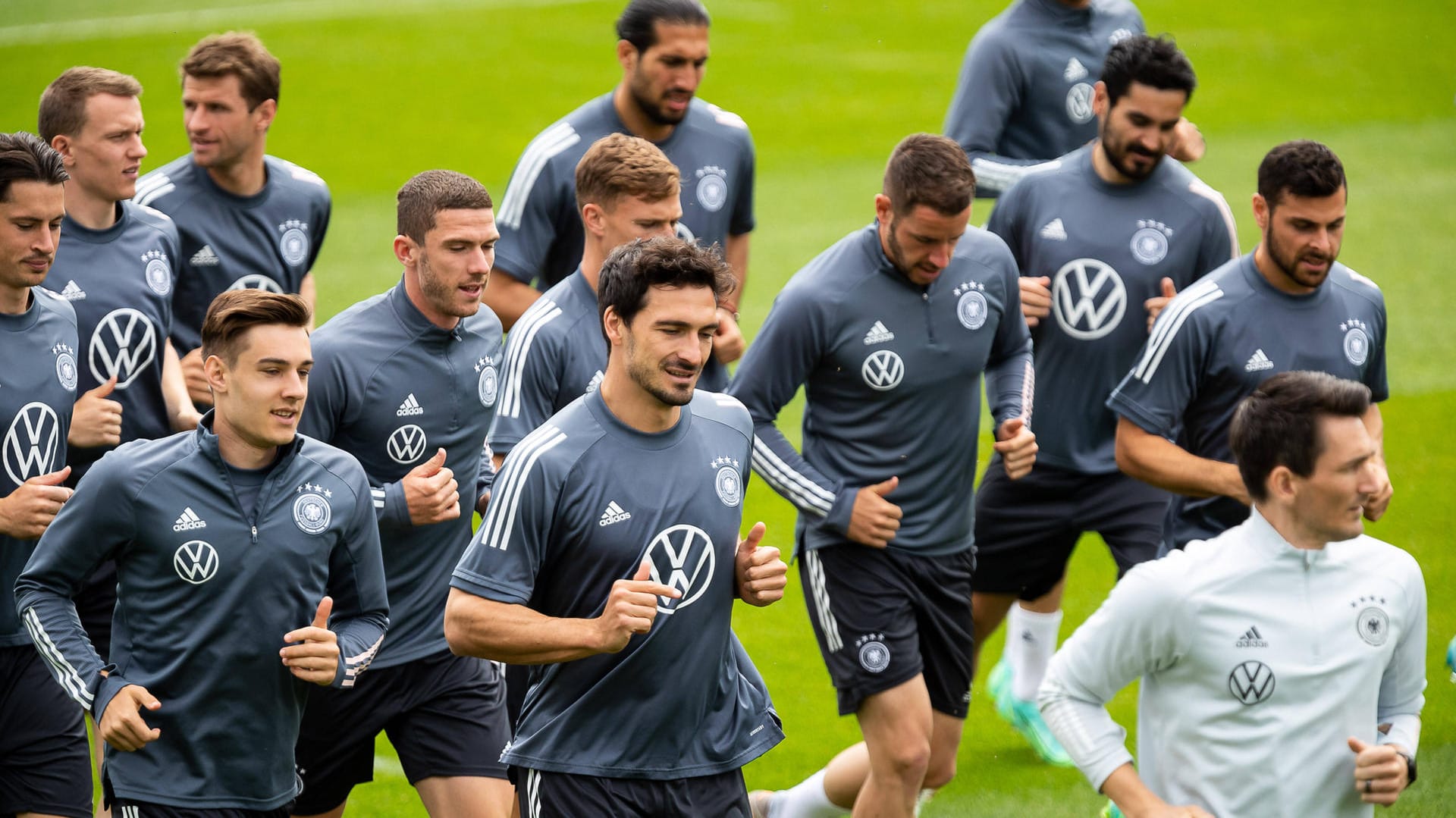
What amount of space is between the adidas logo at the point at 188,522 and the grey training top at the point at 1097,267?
356 cm

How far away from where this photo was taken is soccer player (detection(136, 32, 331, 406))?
7.06 m

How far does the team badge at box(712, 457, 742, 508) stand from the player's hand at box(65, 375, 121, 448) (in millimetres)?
2277

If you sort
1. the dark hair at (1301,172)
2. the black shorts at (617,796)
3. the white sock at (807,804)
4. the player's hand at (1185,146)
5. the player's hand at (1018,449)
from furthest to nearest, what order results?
the player's hand at (1185,146)
the white sock at (807,804)
the player's hand at (1018,449)
the dark hair at (1301,172)
the black shorts at (617,796)

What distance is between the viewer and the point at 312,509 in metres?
4.76

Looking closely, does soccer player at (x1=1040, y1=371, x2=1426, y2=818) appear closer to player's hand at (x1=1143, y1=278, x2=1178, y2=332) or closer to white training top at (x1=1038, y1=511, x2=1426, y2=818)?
white training top at (x1=1038, y1=511, x2=1426, y2=818)

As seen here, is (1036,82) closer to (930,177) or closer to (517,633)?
(930,177)

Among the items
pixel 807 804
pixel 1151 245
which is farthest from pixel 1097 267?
pixel 807 804

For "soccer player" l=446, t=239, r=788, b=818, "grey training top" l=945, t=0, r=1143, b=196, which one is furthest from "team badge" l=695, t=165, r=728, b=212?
"soccer player" l=446, t=239, r=788, b=818

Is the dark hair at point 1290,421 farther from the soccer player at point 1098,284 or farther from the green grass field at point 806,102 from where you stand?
the green grass field at point 806,102

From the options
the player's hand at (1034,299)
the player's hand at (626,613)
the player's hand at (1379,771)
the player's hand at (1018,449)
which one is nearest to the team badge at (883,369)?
the player's hand at (1018,449)

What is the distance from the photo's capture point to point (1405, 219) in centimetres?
1634

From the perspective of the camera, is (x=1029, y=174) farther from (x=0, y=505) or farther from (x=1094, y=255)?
(x=0, y=505)

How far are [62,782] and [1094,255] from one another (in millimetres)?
4137

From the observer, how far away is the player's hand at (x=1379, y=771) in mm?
4102
